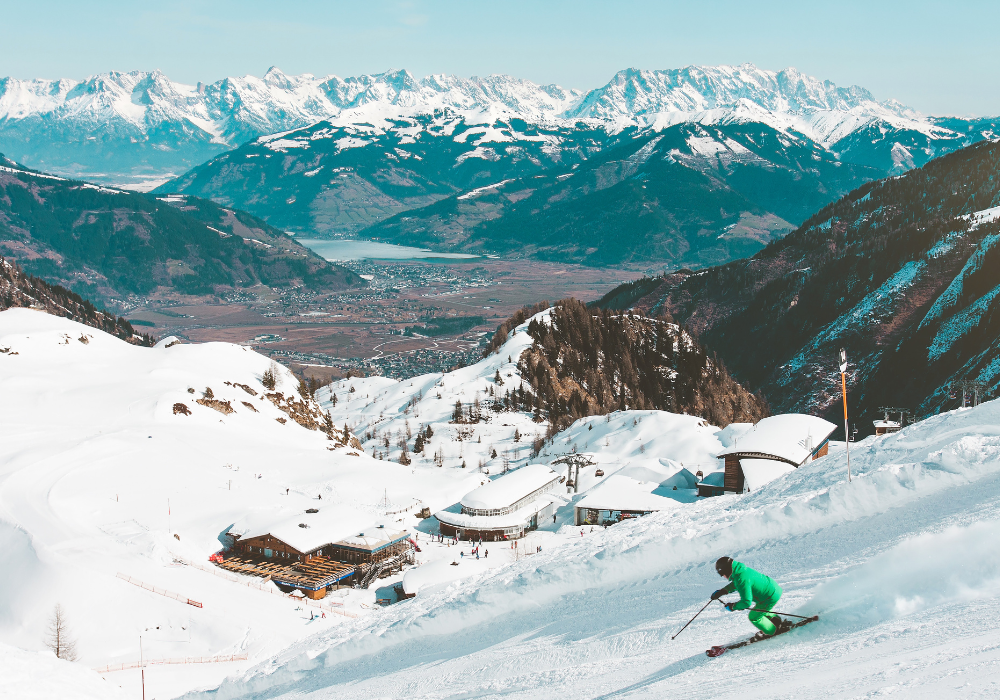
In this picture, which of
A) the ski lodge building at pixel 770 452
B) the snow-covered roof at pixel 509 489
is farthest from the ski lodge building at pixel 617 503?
the ski lodge building at pixel 770 452

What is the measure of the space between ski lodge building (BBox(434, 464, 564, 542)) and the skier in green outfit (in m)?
48.5

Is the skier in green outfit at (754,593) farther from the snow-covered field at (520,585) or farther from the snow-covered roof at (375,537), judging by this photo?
the snow-covered roof at (375,537)

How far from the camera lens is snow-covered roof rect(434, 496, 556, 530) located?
192 ft

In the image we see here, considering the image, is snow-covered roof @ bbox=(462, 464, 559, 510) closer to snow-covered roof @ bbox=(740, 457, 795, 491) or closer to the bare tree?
snow-covered roof @ bbox=(740, 457, 795, 491)

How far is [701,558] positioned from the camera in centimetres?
1605

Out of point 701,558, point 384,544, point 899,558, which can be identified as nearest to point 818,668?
point 899,558

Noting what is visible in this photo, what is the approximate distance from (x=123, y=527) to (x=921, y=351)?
13400 centimetres

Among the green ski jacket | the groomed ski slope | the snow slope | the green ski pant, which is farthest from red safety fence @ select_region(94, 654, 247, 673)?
the green ski jacket

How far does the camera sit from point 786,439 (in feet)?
215

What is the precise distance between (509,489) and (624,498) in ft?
30.7

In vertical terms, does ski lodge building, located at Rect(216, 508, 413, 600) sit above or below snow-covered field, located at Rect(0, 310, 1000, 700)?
below

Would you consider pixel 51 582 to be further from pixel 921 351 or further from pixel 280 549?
pixel 921 351

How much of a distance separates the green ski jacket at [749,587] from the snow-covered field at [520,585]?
2.12 ft

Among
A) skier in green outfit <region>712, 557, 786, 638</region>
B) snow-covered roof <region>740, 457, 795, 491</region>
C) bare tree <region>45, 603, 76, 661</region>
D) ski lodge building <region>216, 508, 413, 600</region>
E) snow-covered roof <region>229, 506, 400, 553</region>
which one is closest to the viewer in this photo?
skier in green outfit <region>712, 557, 786, 638</region>
